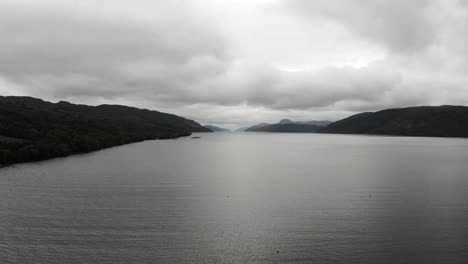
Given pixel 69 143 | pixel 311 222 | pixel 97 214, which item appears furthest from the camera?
pixel 69 143

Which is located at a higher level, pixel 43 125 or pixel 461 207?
pixel 43 125

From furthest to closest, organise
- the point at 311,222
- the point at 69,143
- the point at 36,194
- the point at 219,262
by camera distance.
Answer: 1. the point at 69,143
2. the point at 36,194
3. the point at 311,222
4. the point at 219,262

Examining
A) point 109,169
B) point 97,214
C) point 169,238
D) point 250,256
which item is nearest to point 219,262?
point 250,256

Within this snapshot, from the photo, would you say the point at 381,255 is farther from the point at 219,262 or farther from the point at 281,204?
the point at 281,204

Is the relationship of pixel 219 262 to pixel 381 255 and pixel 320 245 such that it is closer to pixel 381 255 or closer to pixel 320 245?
pixel 320 245

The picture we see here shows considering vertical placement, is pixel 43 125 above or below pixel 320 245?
above

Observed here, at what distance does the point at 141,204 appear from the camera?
4053 cm

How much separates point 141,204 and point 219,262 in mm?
18958

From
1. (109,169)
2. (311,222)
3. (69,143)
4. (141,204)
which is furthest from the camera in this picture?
(69,143)

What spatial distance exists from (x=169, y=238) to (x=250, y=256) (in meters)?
7.40

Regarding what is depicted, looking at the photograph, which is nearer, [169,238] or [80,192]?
[169,238]

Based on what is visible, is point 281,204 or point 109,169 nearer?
point 281,204

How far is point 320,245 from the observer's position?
27.5m

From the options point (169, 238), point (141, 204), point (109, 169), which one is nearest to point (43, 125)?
point (109, 169)
